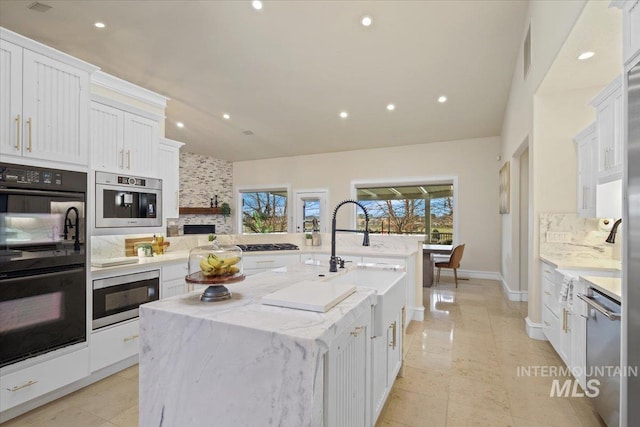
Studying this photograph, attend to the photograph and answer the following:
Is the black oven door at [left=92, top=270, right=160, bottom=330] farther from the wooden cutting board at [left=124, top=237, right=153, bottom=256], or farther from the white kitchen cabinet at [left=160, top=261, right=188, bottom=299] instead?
the wooden cutting board at [left=124, top=237, right=153, bottom=256]

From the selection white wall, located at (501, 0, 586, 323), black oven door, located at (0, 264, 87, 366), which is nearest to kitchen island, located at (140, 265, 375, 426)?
black oven door, located at (0, 264, 87, 366)

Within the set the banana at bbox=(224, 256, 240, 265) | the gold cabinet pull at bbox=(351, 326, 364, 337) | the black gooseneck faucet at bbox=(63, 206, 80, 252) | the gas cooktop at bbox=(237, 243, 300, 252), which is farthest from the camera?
the gas cooktop at bbox=(237, 243, 300, 252)

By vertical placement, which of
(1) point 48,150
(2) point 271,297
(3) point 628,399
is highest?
(1) point 48,150

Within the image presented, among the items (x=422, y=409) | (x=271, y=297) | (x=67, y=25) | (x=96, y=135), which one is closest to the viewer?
(x=271, y=297)

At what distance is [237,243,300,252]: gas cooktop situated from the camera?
3.92 m

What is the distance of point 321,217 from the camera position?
7930mm

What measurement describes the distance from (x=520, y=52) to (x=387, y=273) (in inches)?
163

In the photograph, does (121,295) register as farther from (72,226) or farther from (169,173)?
(169,173)

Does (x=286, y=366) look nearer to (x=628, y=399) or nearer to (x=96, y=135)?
(x=628, y=399)

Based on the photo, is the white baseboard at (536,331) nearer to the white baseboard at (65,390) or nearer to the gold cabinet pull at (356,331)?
the gold cabinet pull at (356,331)

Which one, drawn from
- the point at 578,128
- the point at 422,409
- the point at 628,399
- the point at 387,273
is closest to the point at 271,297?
the point at 387,273

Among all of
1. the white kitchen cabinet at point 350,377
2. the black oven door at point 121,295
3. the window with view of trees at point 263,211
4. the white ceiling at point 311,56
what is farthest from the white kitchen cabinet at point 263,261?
the window with view of trees at point 263,211

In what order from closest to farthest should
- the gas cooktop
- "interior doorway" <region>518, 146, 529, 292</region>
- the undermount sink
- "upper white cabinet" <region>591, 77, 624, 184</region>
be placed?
the undermount sink < "upper white cabinet" <region>591, 77, 624, 184</region> < the gas cooktop < "interior doorway" <region>518, 146, 529, 292</region>

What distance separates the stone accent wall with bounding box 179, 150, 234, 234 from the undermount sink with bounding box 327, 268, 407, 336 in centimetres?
685
